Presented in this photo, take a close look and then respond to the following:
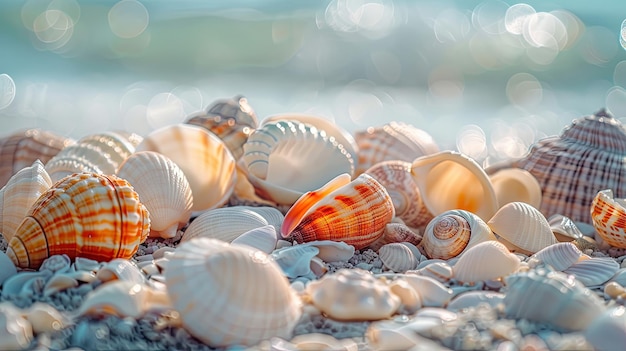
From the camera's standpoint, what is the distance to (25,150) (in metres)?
3.84

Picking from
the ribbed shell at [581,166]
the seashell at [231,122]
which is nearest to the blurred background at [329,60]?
the seashell at [231,122]

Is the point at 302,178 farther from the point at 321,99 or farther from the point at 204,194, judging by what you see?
the point at 321,99

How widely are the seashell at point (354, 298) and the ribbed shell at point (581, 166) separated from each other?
185 cm

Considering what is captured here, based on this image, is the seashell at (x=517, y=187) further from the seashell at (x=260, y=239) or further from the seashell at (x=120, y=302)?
the seashell at (x=120, y=302)

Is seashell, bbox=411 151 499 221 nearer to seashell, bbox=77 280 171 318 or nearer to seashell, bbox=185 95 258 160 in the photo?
seashell, bbox=185 95 258 160

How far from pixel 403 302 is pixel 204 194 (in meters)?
1.34

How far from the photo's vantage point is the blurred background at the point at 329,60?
9102mm

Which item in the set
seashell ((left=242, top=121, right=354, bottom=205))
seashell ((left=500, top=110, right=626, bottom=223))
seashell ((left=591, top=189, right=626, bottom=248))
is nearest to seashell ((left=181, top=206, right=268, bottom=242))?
seashell ((left=242, top=121, right=354, bottom=205))

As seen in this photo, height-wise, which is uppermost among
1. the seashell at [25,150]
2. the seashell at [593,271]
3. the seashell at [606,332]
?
the seashell at [606,332]

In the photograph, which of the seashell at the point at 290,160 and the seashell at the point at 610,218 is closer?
the seashell at the point at 610,218

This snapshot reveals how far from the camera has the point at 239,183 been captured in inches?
137

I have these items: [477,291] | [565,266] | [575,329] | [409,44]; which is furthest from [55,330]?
[409,44]

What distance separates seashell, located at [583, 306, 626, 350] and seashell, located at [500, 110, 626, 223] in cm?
177

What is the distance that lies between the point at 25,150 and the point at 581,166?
2.90m
